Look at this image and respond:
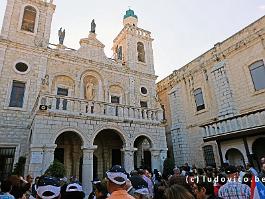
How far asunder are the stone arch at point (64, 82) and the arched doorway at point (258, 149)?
13.1m

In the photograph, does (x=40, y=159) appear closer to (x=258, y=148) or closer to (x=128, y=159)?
(x=128, y=159)

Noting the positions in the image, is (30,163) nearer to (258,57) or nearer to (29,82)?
(29,82)

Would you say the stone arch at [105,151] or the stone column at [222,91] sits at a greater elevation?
the stone column at [222,91]

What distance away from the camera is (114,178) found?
2.94m

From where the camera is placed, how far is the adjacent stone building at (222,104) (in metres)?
13.4

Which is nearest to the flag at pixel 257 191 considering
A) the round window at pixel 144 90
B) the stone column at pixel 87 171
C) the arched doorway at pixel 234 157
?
the stone column at pixel 87 171

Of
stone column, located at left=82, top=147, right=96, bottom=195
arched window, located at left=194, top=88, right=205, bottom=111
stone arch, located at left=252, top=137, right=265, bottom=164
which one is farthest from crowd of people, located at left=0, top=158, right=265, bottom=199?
arched window, located at left=194, top=88, right=205, bottom=111

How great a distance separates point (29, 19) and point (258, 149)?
64.5 feet

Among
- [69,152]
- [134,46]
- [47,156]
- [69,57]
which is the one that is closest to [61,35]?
[69,57]

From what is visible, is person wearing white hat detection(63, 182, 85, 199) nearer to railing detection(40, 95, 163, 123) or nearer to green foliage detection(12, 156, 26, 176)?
railing detection(40, 95, 163, 123)

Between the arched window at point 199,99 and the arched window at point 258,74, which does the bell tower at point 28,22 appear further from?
the arched window at point 258,74

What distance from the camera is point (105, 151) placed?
52.5 ft

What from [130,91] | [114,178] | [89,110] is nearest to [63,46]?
[130,91]

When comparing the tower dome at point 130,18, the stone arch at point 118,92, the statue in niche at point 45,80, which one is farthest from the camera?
the tower dome at point 130,18
